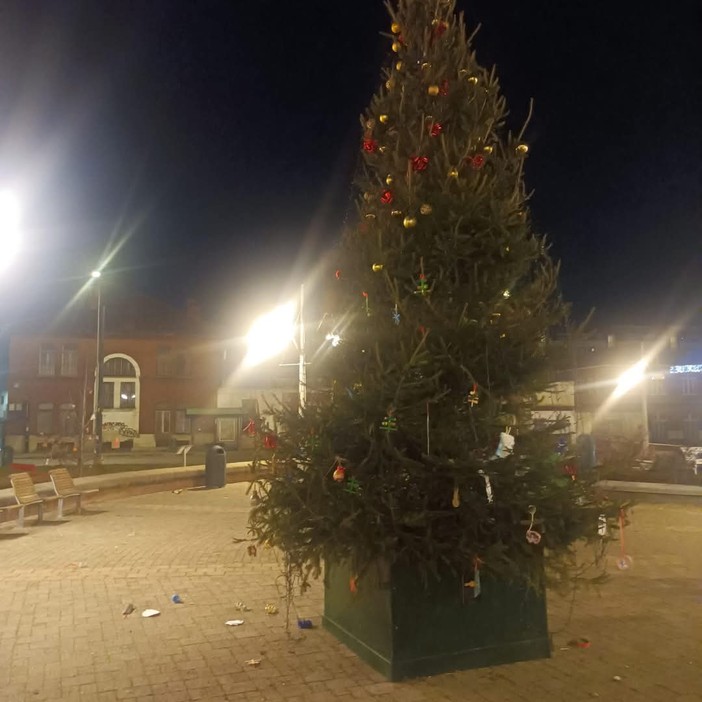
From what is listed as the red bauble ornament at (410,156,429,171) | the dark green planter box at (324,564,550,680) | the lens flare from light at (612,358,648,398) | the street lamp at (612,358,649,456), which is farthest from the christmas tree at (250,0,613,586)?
the lens flare from light at (612,358,648,398)

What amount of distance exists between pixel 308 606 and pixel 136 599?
1.66 meters

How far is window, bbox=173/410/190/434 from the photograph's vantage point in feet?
155

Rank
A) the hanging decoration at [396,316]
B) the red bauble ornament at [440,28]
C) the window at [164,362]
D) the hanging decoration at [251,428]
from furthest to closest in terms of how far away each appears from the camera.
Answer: the window at [164,362] → the red bauble ornament at [440,28] → the hanging decoration at [251,428] → the hanging decoration at [396,316]

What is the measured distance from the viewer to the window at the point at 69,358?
46094 millimetres

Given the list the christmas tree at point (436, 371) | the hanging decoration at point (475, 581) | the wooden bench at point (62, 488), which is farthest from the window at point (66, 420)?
the hanging decoration at point (475, 581)

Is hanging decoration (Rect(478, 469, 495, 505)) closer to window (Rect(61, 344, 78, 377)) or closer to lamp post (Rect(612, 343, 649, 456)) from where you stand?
lamp post (Rect(612, 343, 649, 456))

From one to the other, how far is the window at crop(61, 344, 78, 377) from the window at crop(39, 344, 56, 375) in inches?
22.4

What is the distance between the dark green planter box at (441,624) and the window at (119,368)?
4471cm

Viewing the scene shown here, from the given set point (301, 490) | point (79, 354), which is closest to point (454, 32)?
point (301, 490)

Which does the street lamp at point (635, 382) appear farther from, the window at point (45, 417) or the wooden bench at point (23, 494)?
the window at point (45, 417)

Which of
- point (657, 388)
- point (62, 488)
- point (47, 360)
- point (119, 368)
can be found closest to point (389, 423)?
point (62, 488)

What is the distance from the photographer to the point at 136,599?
6605 mm

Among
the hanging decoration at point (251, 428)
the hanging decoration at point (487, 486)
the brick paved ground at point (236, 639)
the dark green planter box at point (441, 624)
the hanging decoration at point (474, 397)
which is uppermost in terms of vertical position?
the hanging decoration at point (474, 397)

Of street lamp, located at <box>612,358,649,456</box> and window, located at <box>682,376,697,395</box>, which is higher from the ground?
window, located at <box>682,376,697,395</box>
